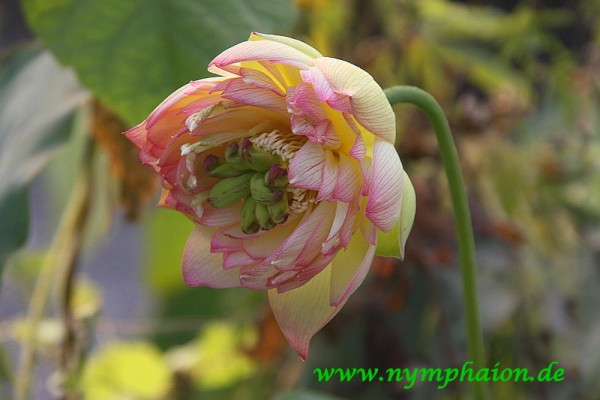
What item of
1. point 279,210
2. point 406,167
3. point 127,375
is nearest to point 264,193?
point 279,210

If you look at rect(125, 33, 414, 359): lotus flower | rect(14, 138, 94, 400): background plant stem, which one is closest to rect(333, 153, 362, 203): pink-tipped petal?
rect(125, 33, 414, 359): lotus flower

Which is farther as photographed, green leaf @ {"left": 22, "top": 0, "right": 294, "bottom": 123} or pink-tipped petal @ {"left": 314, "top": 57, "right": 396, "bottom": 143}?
green leaf @ {"left": 22, "top": 0, "right": 294, "bottom": 123}

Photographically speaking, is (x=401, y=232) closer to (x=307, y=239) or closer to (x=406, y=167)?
(x=307, y=239)

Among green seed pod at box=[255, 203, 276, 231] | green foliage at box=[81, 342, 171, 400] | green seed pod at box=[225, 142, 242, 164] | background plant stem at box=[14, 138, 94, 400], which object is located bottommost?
green foliage at box=[81, 342, 171, 400]

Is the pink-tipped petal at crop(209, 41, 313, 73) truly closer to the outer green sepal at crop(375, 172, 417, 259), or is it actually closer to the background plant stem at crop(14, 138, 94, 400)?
the outer green sepal at crop(375, 172, 417, 259)

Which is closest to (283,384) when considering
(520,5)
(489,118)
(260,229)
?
(489,118)

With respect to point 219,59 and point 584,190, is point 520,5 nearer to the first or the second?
point 584,190
